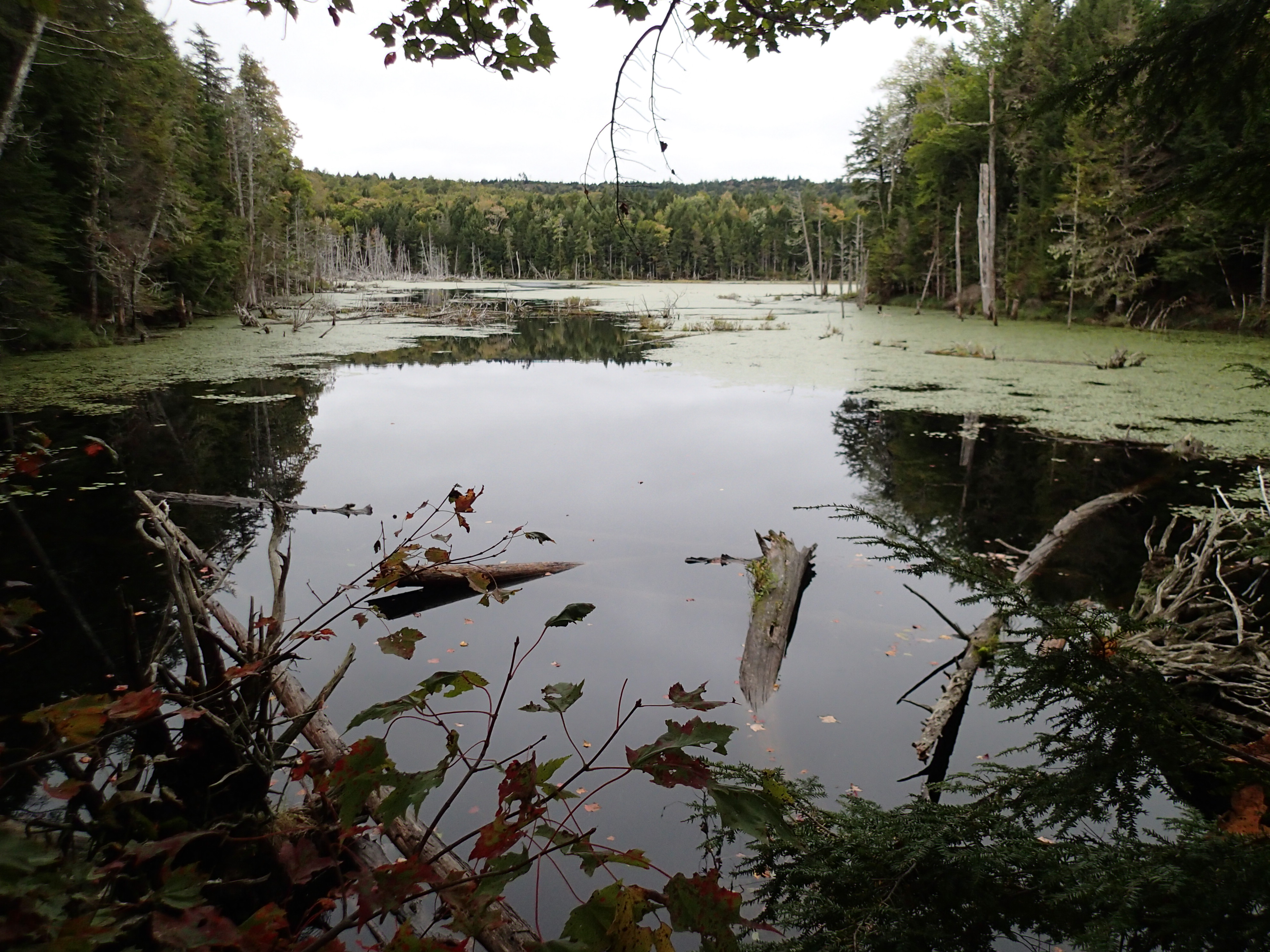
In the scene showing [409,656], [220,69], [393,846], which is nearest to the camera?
[409,656]

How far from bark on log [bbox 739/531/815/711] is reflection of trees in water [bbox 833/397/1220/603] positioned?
1272 mm

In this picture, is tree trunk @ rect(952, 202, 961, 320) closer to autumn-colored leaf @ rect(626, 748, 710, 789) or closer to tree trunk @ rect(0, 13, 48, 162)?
tree trunk @ rect(0, 13, 48, 162)

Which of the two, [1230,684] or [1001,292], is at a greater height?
[1001,292]

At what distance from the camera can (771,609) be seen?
437 cm

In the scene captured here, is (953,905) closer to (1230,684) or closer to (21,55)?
(1230,684)

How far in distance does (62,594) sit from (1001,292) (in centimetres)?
2811

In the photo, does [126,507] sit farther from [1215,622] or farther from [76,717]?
[1215,622]

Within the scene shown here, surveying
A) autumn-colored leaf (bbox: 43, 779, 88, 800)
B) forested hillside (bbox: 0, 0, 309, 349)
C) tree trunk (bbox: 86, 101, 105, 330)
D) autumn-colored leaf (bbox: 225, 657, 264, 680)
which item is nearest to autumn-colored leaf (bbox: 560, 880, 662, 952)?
autumn-colored leaf (bbox: 43, 779, 88, 800)

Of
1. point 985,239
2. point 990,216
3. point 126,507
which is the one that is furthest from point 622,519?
point 985,239

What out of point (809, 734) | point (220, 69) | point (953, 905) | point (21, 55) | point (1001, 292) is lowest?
point (809, 734)

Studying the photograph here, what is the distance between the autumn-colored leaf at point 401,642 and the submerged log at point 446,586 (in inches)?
101

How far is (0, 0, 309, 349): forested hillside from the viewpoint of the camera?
39.4ft

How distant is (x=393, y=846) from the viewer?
2484mm

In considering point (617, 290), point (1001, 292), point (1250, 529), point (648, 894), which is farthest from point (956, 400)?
point (617, 290)
